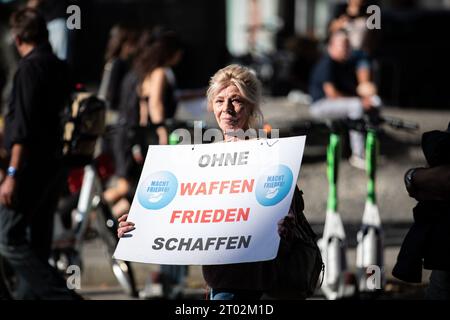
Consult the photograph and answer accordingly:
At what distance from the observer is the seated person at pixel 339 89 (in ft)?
35.5

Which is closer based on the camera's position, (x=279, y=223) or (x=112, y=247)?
(x=279, y=223)

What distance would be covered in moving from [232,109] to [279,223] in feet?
2.10

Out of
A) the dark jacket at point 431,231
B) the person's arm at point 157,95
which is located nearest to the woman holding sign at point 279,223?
the dark jacket at point 431,231

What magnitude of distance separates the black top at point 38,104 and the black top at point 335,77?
4711mm

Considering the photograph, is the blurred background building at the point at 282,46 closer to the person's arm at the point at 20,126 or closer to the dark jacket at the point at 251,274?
the person's arm at the point at 20,126

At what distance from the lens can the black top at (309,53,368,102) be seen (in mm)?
10920

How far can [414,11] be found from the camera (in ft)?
51.6

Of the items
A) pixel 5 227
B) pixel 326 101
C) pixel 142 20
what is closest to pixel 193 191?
pixel 5 227

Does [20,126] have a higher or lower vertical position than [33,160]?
higher

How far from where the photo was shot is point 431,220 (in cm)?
458

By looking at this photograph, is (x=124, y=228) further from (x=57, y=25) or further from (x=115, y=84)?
(x=57, y=25)

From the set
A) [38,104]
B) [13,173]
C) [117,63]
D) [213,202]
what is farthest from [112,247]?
[213,202]

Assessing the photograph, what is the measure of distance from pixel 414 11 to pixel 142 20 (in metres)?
4.58
